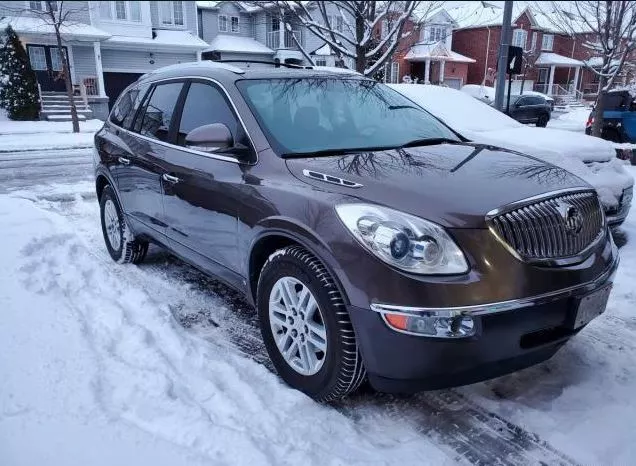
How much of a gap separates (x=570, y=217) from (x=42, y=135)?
18.7 metres

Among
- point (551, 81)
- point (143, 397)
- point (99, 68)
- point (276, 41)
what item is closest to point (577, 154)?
point (143, 397)

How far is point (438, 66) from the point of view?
129 ft

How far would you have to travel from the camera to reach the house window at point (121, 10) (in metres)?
26.4

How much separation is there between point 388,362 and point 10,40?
80.0 ft

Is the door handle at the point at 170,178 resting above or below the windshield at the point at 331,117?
below

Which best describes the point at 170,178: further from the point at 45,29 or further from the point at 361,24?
the point at 45,29

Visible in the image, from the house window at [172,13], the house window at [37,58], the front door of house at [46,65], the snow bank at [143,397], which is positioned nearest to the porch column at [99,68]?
the front door of house at [46,65]

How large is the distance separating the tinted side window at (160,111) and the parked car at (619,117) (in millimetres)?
13763

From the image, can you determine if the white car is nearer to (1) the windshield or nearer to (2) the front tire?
(1) the windshield

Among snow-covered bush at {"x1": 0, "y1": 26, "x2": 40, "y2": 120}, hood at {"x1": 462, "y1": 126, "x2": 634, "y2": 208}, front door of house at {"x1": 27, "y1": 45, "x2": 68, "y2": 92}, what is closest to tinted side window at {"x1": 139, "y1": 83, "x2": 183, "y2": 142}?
hood at {"x1": 462, "y1": 126, "x2": 634, "y2": 208}

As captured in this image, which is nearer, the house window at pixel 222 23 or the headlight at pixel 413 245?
the headlight at pixel 413 245

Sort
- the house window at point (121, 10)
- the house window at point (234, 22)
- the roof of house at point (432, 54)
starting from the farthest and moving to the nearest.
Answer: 1. the roof of house at point (432, 54)
2. the house window at point (234, 22)
3. the house window at point (121, 10)

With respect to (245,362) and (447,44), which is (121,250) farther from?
(447,44)

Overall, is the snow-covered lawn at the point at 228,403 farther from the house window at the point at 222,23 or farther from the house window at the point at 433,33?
the house window at the point at 222,23
